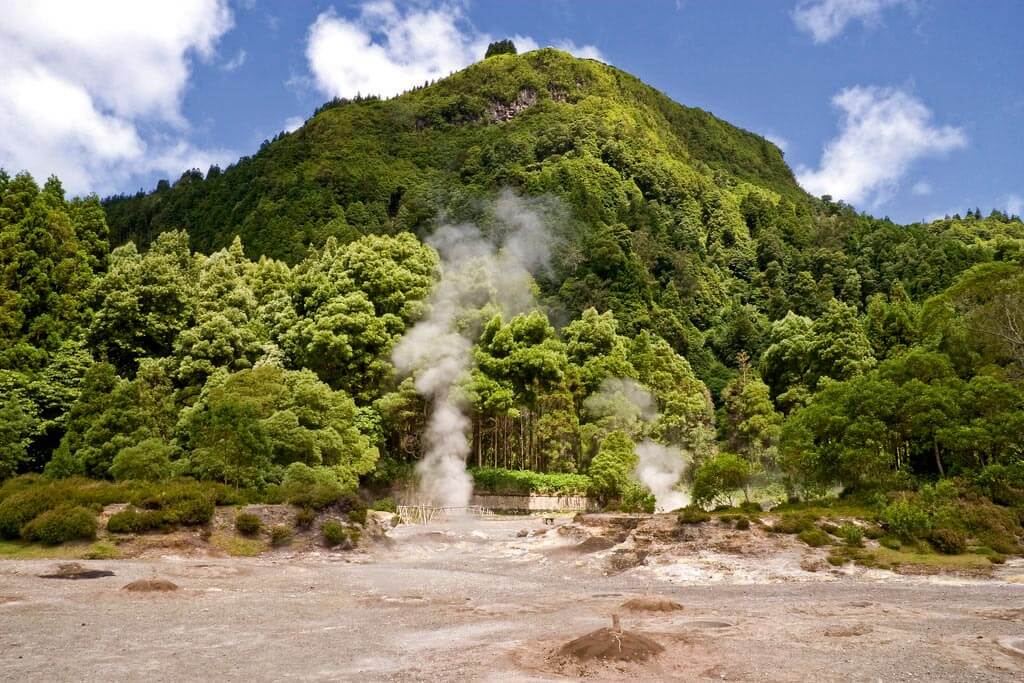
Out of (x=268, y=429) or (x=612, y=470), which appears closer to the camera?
(x=268, y=429)

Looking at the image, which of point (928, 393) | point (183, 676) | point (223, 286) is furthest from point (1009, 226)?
point (183, 676)

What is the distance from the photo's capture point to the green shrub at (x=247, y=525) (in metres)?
25.8

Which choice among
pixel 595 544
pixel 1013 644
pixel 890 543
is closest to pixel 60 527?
Answer: pixel 595 544

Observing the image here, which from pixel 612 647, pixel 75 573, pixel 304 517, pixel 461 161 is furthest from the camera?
pixel 461 161

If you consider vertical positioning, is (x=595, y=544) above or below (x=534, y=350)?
below

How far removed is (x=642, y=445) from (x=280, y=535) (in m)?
30.8

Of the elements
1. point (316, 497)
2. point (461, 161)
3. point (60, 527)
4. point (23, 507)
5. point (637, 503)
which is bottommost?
point (60, 527)

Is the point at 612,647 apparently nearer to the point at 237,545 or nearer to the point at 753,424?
the point at 237,545

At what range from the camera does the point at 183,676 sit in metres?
10.6

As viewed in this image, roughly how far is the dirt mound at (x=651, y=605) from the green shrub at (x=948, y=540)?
11782 mm

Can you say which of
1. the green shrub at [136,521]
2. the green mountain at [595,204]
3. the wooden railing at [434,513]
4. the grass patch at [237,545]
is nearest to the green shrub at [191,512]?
the green shrub at [136,521]

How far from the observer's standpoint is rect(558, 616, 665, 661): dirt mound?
1118 cm

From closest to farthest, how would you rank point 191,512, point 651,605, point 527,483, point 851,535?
point 651,605
point 851,535
point 191,512
point 527,483

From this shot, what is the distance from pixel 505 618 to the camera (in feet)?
51.6
